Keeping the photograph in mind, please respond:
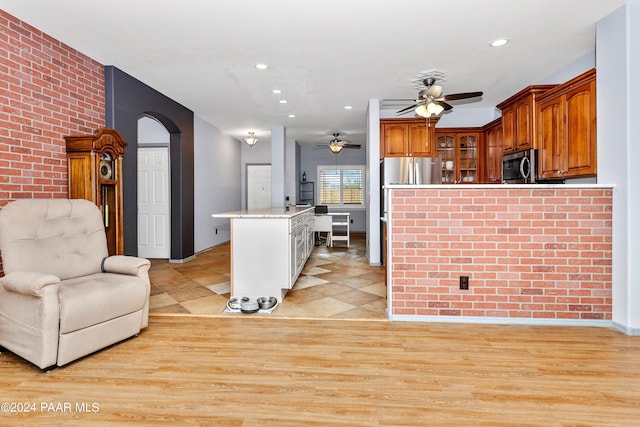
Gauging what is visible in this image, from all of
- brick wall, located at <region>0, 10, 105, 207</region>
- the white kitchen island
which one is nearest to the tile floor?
the white kitchen island

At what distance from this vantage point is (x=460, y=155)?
19.6 feet

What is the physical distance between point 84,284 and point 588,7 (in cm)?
438

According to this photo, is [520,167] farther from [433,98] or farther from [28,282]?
[28,282]

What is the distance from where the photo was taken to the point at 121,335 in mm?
2484

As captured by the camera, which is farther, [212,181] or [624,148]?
[212,181]

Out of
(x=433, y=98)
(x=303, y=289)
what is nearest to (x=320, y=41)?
(x=433, y=98)

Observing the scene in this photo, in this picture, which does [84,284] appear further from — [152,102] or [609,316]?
[609,316]

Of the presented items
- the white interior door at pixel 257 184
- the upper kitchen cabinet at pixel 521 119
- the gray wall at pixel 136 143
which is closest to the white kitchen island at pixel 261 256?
the gray wall at pixel 136 143

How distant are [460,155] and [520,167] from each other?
183 centimetres

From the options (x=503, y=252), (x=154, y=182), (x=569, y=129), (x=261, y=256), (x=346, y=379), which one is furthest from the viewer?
(x=154, y=182)

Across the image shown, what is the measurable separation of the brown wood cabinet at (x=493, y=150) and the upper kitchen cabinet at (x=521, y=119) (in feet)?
1.58

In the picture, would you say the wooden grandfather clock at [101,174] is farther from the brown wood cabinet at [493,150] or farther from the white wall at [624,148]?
the brown wood cabinet at [493,150]

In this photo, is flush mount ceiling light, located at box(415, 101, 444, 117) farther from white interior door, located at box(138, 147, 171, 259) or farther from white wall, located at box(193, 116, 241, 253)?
white interior door, located at box(138, 147, 171, 259)

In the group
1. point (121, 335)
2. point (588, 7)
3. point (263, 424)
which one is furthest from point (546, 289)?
point (121, 335)
